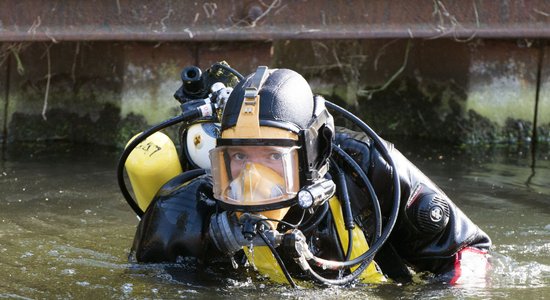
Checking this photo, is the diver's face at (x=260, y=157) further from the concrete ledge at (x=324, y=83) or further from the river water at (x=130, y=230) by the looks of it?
the concrete ledge at (x=324, y=83)

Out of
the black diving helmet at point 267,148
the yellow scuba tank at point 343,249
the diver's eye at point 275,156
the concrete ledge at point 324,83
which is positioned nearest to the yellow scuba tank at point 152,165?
the yellow scuba tank at point 343,249

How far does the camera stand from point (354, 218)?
305 cm

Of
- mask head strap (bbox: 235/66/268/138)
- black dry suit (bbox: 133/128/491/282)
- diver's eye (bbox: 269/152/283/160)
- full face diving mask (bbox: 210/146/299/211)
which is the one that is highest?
mask head strap (bbox: 235/66/268/138)

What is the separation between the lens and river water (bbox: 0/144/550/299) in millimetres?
3090

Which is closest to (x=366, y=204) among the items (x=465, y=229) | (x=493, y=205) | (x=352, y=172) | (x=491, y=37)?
(x=352, y=172)

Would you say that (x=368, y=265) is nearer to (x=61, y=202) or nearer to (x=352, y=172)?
(x=352, y=172)

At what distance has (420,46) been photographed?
624 cm

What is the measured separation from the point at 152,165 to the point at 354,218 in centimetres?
74

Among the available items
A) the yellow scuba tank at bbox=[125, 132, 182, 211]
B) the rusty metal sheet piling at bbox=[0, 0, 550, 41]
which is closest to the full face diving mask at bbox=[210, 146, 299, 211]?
the yellow scuba tank at bbox=[125, 132, 182, 211]

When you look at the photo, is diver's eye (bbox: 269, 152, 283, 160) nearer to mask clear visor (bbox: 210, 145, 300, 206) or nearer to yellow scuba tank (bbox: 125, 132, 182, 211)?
mask clear visor (bbox: 210, 145, 300, 206)

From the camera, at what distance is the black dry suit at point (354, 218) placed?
120 inches

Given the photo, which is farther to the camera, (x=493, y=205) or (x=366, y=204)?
(x=493, y=205)

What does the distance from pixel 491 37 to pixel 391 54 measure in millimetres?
839

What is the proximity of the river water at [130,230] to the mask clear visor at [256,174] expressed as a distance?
427mm
